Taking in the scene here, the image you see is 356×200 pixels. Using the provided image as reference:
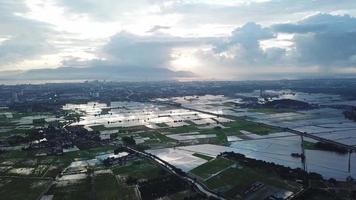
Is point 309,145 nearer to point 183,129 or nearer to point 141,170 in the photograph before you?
point 183,129

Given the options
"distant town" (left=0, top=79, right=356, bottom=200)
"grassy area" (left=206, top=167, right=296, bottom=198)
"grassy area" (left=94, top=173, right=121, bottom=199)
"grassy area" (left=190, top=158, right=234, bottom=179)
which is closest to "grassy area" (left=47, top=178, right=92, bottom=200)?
"distant town" (left=0, top=79, right=356, bottom=200)

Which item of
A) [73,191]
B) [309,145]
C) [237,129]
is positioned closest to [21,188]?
[73,191]

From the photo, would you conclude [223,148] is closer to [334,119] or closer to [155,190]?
[155,190]

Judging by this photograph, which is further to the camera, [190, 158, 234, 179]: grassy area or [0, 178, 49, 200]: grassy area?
[190, 158, 234, 179]: grassy area

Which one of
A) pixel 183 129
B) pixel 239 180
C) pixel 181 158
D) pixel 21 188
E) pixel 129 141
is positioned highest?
pixel 129 141

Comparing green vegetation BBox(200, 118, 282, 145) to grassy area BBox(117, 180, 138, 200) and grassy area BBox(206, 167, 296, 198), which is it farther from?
grassy area BBox(117, 180, 138, 200)

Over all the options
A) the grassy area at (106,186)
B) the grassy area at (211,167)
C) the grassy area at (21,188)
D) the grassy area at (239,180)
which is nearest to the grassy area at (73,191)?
the grassy area at (106,186)
